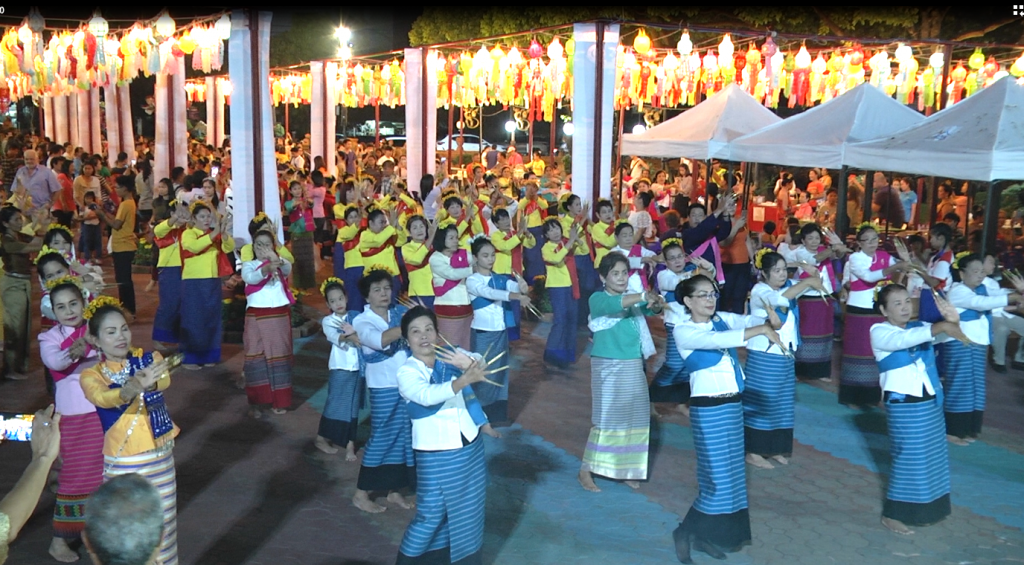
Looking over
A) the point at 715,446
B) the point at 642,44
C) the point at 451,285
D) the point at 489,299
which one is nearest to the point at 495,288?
the point at 489,299

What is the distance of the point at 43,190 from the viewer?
472 inches

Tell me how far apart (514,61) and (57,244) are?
8649 millimetres

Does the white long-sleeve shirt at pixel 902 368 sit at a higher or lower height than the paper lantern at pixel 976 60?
lower

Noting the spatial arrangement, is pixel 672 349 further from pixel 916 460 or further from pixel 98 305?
pixel 98 305

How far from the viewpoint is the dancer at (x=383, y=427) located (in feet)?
16.9

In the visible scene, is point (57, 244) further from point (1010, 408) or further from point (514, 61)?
point (514, 61)

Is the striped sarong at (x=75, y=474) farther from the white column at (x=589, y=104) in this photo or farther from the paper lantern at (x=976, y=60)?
the paper lantern at (x=976, y=60)

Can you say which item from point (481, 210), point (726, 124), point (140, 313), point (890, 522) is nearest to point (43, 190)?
point (140, 313)

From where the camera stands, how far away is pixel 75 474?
4508 millimetres

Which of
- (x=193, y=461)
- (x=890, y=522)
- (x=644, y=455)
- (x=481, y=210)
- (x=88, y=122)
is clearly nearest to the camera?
(x=890, y=522)

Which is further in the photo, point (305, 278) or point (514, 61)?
point (514, 61)

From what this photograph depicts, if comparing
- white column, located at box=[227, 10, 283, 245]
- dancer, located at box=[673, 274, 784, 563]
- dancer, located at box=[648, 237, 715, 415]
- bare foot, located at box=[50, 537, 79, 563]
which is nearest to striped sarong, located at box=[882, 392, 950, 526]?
dancer, located at box=[673, 274, 784, 563]

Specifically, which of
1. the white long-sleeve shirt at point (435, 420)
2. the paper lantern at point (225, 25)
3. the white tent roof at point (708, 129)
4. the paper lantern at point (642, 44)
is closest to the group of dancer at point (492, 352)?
the white long-sleeve shirt at point (435, 420)

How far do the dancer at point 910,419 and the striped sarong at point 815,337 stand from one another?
110 inches
